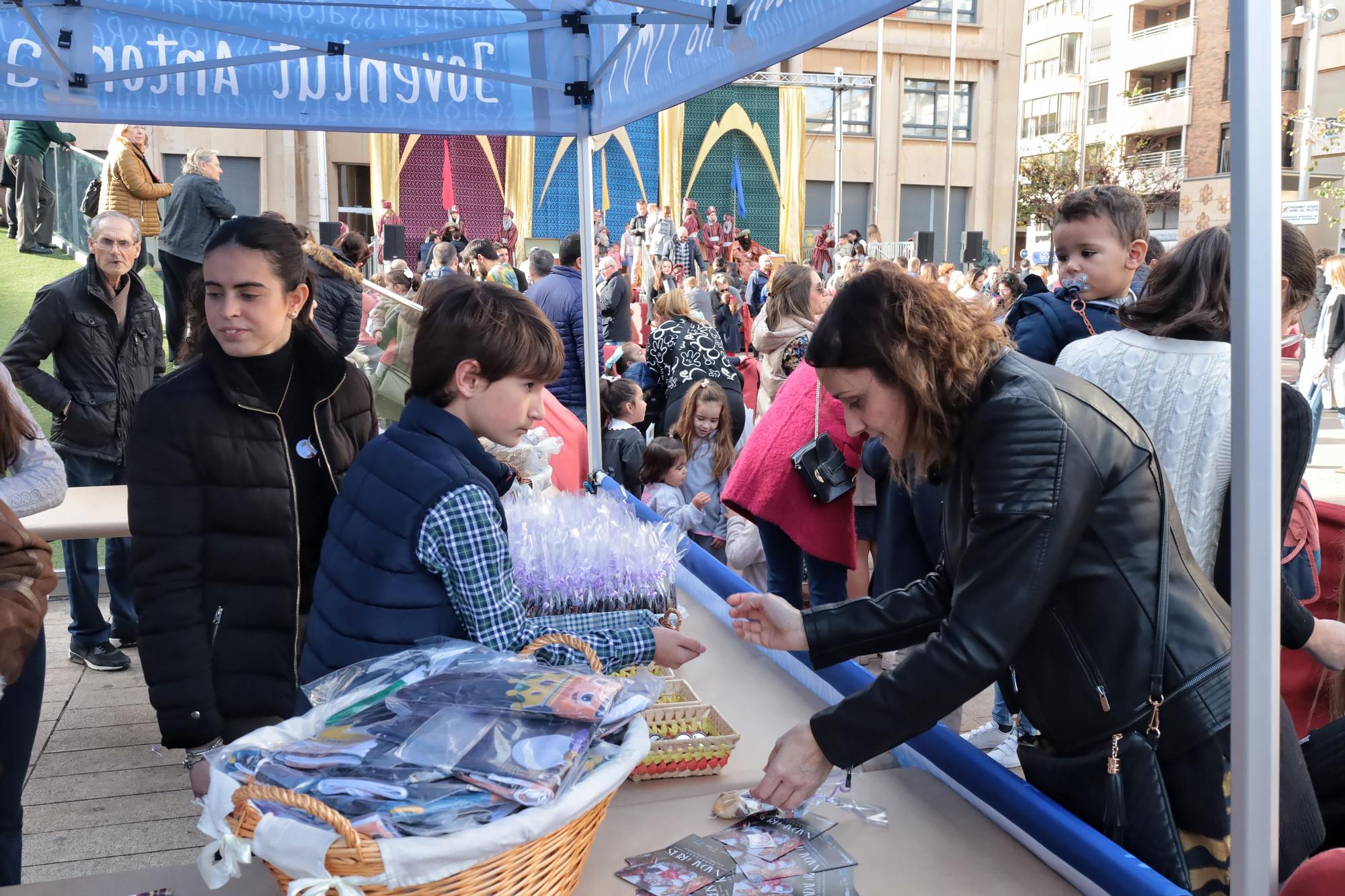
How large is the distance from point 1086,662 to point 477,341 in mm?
1000

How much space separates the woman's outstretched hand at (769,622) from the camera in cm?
180

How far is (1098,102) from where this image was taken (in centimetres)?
5381

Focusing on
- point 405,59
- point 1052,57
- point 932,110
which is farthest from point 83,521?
point 1052,57

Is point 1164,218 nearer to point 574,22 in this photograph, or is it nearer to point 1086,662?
point 574,22

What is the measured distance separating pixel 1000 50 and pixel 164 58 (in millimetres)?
32913

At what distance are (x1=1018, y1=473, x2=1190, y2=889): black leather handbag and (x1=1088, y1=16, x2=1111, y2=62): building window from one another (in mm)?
→ 60807

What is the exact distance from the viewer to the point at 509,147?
2500 cm

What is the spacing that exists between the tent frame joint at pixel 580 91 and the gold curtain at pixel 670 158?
22293 mm

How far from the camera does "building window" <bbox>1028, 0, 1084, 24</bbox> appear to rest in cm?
5538

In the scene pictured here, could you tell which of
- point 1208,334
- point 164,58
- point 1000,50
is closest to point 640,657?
point 1208,334

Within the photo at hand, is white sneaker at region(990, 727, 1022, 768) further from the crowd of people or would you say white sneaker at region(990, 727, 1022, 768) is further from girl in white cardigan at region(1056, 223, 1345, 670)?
girl in white cardigan at region(1056, 223, 1345, 670)

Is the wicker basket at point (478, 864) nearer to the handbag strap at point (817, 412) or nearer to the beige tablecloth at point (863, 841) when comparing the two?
the beige tablecloth at point (863, 841)

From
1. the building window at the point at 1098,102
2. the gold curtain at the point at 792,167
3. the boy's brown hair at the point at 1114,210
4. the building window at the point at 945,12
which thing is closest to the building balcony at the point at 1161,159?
the building window at the point at 1098,102

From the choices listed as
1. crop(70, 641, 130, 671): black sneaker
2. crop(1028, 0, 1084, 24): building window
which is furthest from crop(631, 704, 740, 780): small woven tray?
crop(1028, 0, 1084, 24): building window
